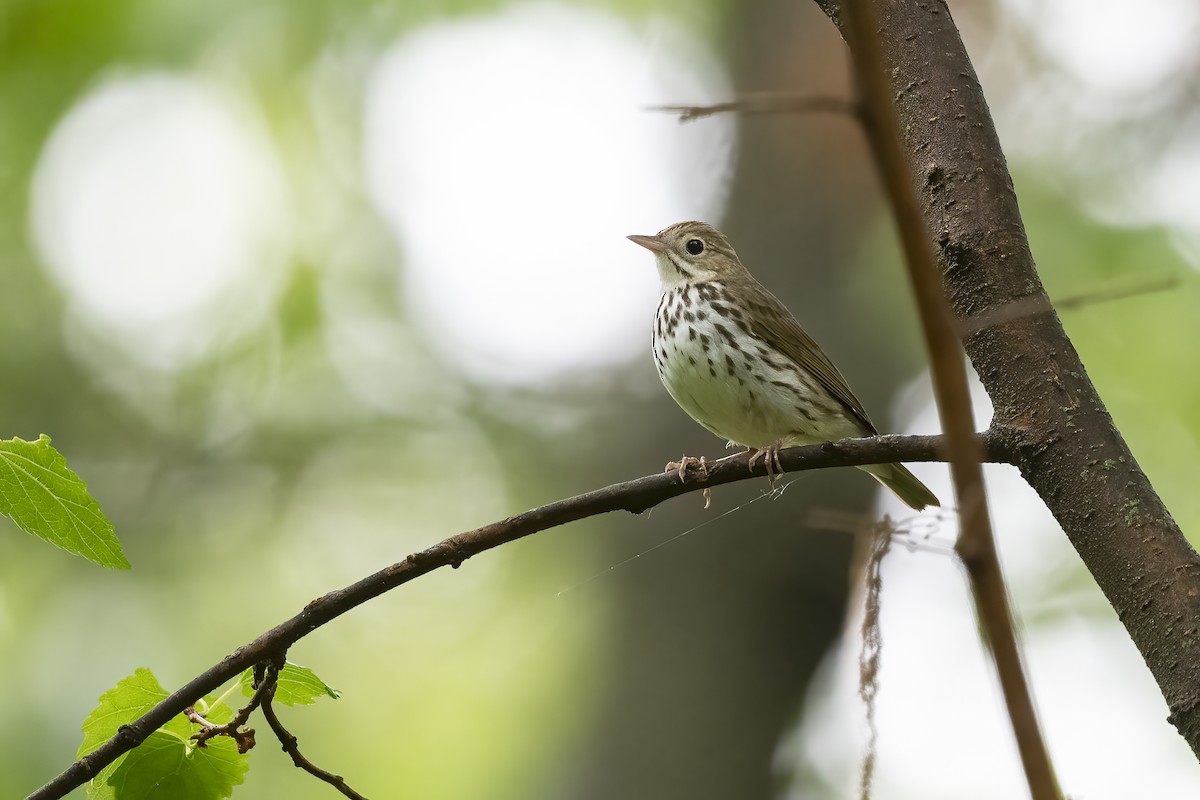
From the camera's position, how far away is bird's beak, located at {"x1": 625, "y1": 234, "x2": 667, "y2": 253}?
527cm

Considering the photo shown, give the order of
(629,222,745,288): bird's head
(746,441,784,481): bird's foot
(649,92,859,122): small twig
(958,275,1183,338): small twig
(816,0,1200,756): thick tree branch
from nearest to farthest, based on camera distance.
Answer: (649,92,859,122): small twig
(958,275,1183,338): small twig
(816,0,1200,756): thick tree branch
(746,441,784,481): bird's foot
(629,222,745,288): bird's head

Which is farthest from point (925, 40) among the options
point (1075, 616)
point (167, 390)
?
point (167, 390)

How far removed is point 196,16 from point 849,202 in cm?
507

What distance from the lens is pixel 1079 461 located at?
6.02 feet

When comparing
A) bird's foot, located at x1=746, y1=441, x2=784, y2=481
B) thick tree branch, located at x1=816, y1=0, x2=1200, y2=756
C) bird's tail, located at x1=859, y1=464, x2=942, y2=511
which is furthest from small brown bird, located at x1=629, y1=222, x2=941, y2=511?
thick tree branch, located at x1=816, y1=0, x2=1200, y2=756

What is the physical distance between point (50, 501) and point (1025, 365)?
5.16 ft

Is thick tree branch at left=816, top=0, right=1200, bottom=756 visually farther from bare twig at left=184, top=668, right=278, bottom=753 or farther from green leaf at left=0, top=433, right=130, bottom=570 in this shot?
green leaf at left=0, top=433, right=130, bottom=570

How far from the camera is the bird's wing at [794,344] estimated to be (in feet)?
15.2

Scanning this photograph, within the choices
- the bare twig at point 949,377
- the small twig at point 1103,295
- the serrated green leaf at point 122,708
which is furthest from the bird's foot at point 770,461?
the bare twig at point 949,377

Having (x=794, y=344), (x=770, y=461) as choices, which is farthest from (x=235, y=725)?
(x=794, y=344)

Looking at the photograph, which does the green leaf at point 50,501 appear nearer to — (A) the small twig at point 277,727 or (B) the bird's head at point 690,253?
(A) the small twig at point 277,727

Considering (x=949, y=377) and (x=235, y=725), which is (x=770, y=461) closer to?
(x=235, y=725)

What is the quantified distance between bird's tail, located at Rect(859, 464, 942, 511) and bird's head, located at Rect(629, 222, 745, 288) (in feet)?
3.46

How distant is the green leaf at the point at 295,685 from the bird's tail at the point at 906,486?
10.0 feet
